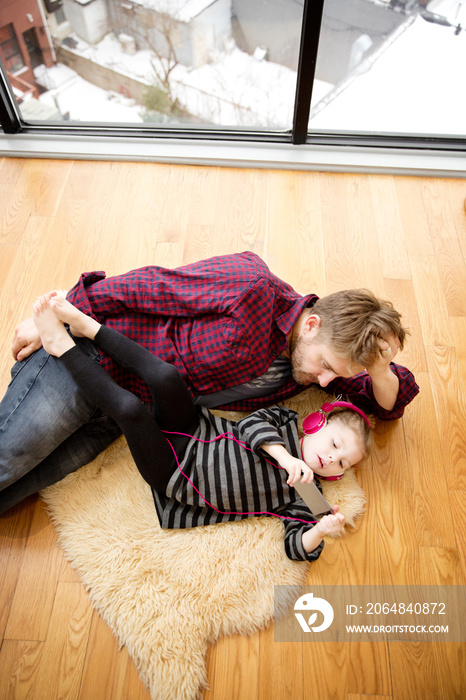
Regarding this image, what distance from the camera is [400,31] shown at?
1.85 m

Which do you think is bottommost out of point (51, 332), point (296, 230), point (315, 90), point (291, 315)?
point (296, 230)

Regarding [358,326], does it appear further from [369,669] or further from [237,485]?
[369,669]

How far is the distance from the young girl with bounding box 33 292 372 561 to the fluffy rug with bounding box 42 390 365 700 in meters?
0.06

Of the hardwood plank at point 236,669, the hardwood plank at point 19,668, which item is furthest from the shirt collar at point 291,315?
the hardwood plank at point 19,668

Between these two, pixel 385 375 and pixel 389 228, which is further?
pixel 389 228

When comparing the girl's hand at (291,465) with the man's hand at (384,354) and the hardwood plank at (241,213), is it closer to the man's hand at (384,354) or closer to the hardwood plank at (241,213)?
the man's hand at (384,354)

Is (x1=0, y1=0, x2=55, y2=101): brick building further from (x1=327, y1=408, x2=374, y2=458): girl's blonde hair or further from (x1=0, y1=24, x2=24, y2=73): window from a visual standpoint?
(x1=327, y1=408, x2=374, y2=458): girl's blonde hair

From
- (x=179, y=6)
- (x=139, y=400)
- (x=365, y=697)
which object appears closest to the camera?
(x=365, y=697)

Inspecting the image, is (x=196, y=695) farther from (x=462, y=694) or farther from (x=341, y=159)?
(x=341, y=159)

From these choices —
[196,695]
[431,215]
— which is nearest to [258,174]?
[431,215]

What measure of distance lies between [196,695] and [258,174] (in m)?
1.80
